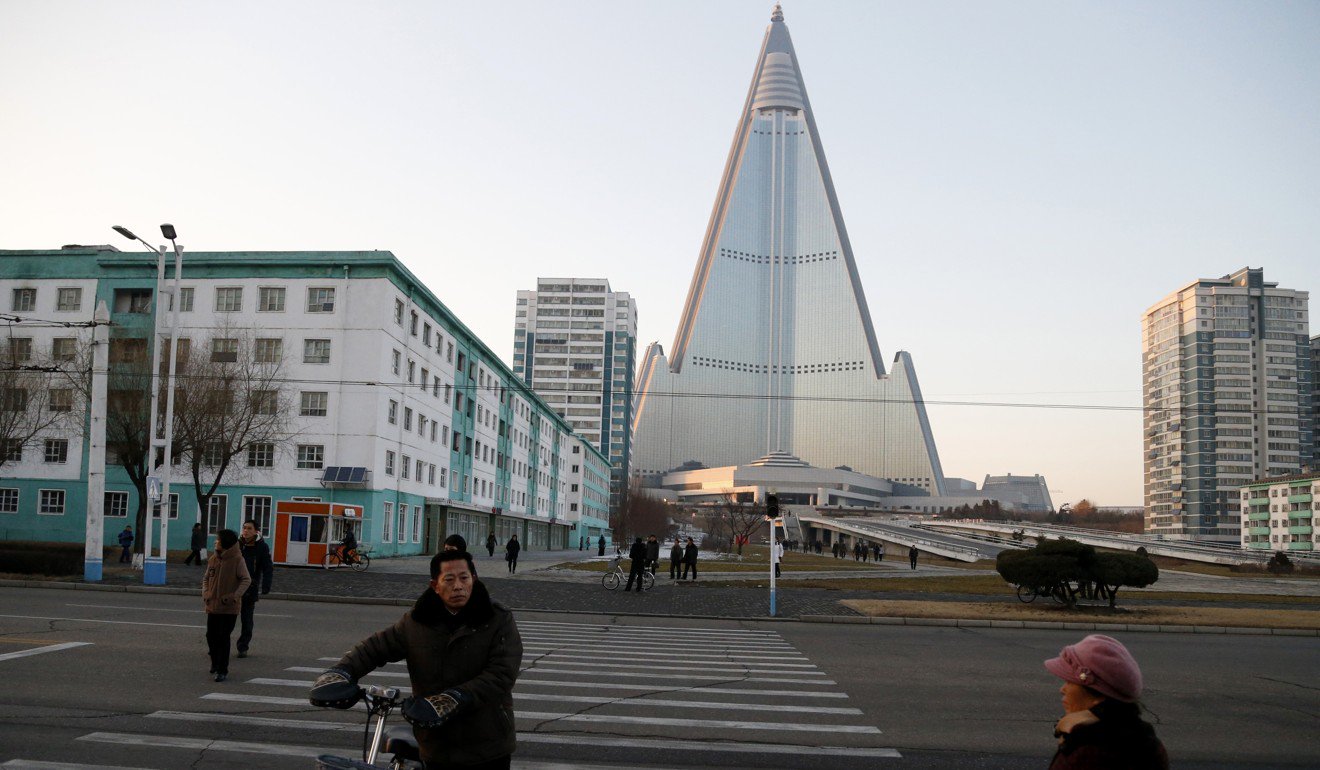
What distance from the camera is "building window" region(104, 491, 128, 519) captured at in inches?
1917

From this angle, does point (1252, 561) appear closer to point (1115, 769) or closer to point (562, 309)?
point (1115, 769)

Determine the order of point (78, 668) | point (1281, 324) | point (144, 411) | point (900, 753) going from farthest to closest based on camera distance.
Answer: point (1281, 324), point (144, 411), point (78, 668), point (900, 753)

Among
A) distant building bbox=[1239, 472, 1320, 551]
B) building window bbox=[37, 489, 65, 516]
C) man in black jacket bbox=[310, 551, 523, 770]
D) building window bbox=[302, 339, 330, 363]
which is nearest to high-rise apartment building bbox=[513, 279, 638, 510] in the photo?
distant building bbox=[1239, 472, 1320, 551]

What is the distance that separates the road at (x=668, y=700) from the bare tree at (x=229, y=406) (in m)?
21.2

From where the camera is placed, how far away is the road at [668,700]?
8.41 metres

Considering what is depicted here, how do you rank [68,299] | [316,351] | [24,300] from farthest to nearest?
[68,299] → [24,300] → [316,351]

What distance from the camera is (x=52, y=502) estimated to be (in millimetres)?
49500

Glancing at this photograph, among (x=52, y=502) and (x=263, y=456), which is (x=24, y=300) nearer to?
(x=52, y=502)

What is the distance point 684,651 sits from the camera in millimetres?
16109

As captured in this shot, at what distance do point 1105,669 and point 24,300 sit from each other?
59054 millimetres

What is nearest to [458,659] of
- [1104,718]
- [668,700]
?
[1104,718]

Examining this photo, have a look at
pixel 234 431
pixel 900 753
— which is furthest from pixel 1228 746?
pixel 234 431

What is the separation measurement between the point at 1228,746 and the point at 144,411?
39.3 metres

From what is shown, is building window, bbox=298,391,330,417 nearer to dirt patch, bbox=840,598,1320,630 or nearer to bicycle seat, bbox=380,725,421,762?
dirt patch, bbox=840,598,1320,630
